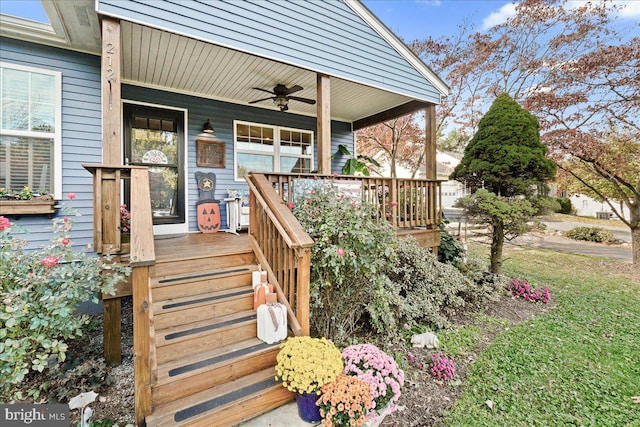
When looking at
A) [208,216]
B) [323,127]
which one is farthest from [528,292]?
[208,216]

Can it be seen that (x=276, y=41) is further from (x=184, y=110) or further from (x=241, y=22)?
(x=184, y=110)

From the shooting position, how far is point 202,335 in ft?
8.14

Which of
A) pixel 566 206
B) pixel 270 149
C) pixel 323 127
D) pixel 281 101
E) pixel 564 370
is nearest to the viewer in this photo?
pixel 564 370

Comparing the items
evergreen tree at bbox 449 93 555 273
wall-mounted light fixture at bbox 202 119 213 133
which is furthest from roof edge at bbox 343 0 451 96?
wall-mounted light fixture at bbox 202 119 213 133

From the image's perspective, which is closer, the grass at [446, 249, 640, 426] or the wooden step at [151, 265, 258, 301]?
the grass at [446, 249, 640, 426]

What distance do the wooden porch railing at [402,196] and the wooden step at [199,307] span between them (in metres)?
1.81

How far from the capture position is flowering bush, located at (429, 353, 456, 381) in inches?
114

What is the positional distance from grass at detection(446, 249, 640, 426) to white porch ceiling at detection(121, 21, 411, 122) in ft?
15.0

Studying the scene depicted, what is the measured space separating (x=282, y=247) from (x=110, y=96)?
2313mm

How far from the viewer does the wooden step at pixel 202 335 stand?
2.36 metres

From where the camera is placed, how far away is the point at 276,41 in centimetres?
416

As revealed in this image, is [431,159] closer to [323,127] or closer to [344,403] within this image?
[323,127]

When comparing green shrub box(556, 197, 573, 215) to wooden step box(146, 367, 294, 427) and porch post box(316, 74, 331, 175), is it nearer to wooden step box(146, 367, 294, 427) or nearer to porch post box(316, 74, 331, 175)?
porch post box(316, 74, 331, 175)

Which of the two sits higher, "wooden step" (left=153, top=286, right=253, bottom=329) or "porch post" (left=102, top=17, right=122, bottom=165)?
"porch post" (left=102, top=17, right=122, bottom=165)
